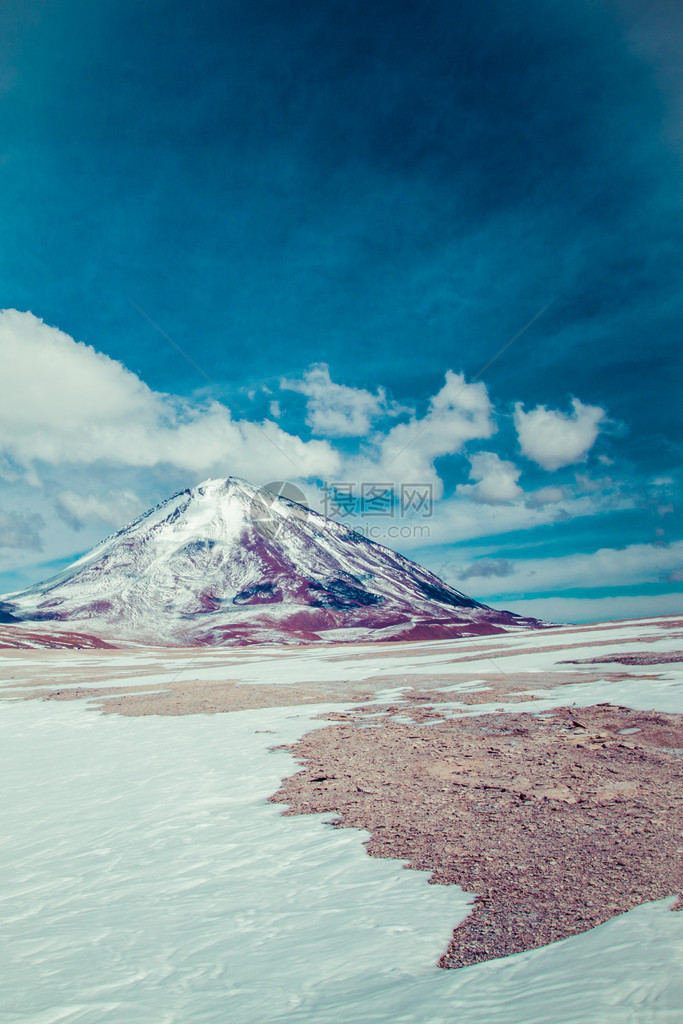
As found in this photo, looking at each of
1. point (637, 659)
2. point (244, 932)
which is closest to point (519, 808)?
point (244, 932)

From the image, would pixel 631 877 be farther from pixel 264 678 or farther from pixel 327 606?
pixel 327 606

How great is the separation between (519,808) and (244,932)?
4857 millimetres

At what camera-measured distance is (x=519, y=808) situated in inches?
341

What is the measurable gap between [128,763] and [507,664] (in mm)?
25465

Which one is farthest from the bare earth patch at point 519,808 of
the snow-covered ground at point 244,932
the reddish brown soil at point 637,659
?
the reddish brown soil at point 637,659

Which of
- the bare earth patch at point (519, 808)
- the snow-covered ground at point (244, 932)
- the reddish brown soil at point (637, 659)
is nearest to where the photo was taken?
the snow-covered ground at point (244, 932)

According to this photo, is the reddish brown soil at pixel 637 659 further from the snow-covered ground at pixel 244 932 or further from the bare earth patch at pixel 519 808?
the snow-covered ground at pixel 244 932

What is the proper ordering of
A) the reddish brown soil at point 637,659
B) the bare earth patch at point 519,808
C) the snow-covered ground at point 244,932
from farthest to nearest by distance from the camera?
the reddish brown soil at point 637,659, the bare earth patch at point 519,808, the snow-covered ground at point 244,932

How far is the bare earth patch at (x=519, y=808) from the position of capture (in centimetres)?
550

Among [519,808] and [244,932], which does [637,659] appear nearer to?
[519,808]

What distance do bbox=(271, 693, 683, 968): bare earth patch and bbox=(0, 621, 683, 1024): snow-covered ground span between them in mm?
379

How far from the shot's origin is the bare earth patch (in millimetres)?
5500

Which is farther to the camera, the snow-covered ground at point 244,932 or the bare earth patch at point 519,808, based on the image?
the bare earth patch at point 519,808

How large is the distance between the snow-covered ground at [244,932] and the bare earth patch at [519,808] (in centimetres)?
38
